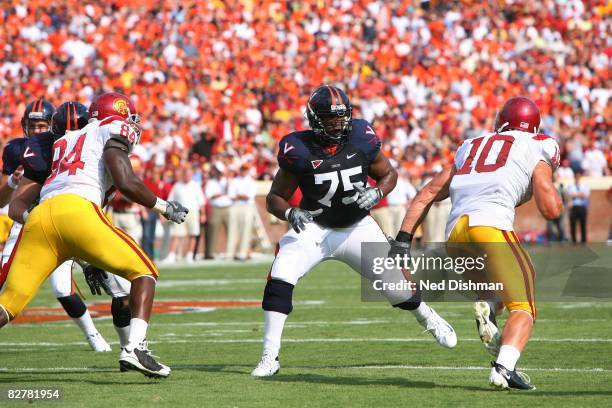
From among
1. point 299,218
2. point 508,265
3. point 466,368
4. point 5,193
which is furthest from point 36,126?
point 508,265

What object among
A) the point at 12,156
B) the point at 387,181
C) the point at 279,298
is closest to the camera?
the point at 279,298

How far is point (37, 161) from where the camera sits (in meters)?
7.39

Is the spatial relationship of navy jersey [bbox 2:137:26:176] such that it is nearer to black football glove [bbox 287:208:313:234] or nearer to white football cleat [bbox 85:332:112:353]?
white football cleat [bbox 85:332:112:353]

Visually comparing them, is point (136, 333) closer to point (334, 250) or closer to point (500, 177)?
point (334, 250)

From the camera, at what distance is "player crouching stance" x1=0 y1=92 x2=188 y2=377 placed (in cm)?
660

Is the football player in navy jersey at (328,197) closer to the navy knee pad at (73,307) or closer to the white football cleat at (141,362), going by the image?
the white football cleat at (141,362)

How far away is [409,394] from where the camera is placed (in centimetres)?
626

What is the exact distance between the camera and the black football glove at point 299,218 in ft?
23.9

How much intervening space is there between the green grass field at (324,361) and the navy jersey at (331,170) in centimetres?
95

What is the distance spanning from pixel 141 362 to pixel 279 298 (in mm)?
978

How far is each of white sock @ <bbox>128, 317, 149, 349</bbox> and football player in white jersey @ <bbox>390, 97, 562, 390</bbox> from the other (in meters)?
1.46

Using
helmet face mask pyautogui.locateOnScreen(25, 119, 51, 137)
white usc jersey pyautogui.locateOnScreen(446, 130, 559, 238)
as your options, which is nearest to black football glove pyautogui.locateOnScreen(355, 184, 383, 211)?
white usc jersey pyautogui.locateOnScreen(446, 130, 559, 238)

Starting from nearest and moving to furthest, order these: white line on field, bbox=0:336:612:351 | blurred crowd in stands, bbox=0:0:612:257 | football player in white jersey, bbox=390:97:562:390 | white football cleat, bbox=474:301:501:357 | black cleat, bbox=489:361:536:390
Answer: black cleat, bbox=489:361:536:390 < football player in white jersey, bbox=390:97:562:390 < white football cleat, bbox=474:301:501:357 < white line on field, bbox=0:336:612:351 < blurred crowd in stands, bbox=0:0:612:257

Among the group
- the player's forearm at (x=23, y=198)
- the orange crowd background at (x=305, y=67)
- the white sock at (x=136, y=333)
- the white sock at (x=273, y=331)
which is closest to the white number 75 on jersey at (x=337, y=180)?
the white sock at (x=273, y=331)
